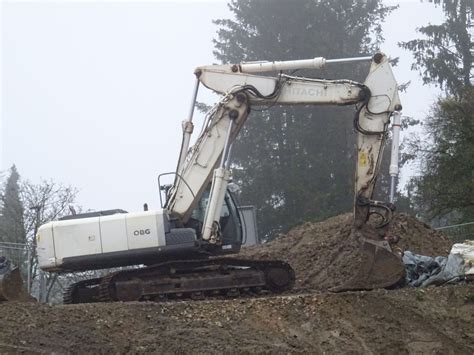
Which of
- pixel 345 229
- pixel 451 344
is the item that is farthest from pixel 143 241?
pixel 345 229

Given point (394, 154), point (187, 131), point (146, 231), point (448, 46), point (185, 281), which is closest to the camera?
point (394, 154)

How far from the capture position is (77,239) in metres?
11.2

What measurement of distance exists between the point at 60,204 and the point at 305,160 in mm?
11057

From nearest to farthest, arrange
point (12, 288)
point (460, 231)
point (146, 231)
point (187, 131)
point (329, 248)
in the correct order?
point (12, 288) → point (146, 231) → point (187, 131) → point (329, 248) → point (460, 231)

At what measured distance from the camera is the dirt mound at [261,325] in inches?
337

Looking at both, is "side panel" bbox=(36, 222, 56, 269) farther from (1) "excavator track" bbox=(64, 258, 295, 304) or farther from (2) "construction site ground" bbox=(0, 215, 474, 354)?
(2) "construction site ground" bbox=(0, 215, 474, 354)

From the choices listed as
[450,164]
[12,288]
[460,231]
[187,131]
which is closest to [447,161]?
[450,164]

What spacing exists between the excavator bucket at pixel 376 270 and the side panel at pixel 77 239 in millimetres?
3728

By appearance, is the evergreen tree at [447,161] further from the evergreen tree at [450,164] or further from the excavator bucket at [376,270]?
the excavator bucket at [376,270]

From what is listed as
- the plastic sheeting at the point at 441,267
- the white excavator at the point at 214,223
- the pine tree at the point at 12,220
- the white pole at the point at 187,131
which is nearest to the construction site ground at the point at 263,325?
the plastic sheeting at the point at 441,267

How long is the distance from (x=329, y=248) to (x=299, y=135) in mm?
17535

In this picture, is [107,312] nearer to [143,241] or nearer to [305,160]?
[143,241]

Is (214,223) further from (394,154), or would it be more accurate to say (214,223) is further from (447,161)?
(447,161)

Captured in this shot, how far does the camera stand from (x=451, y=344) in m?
9.16
